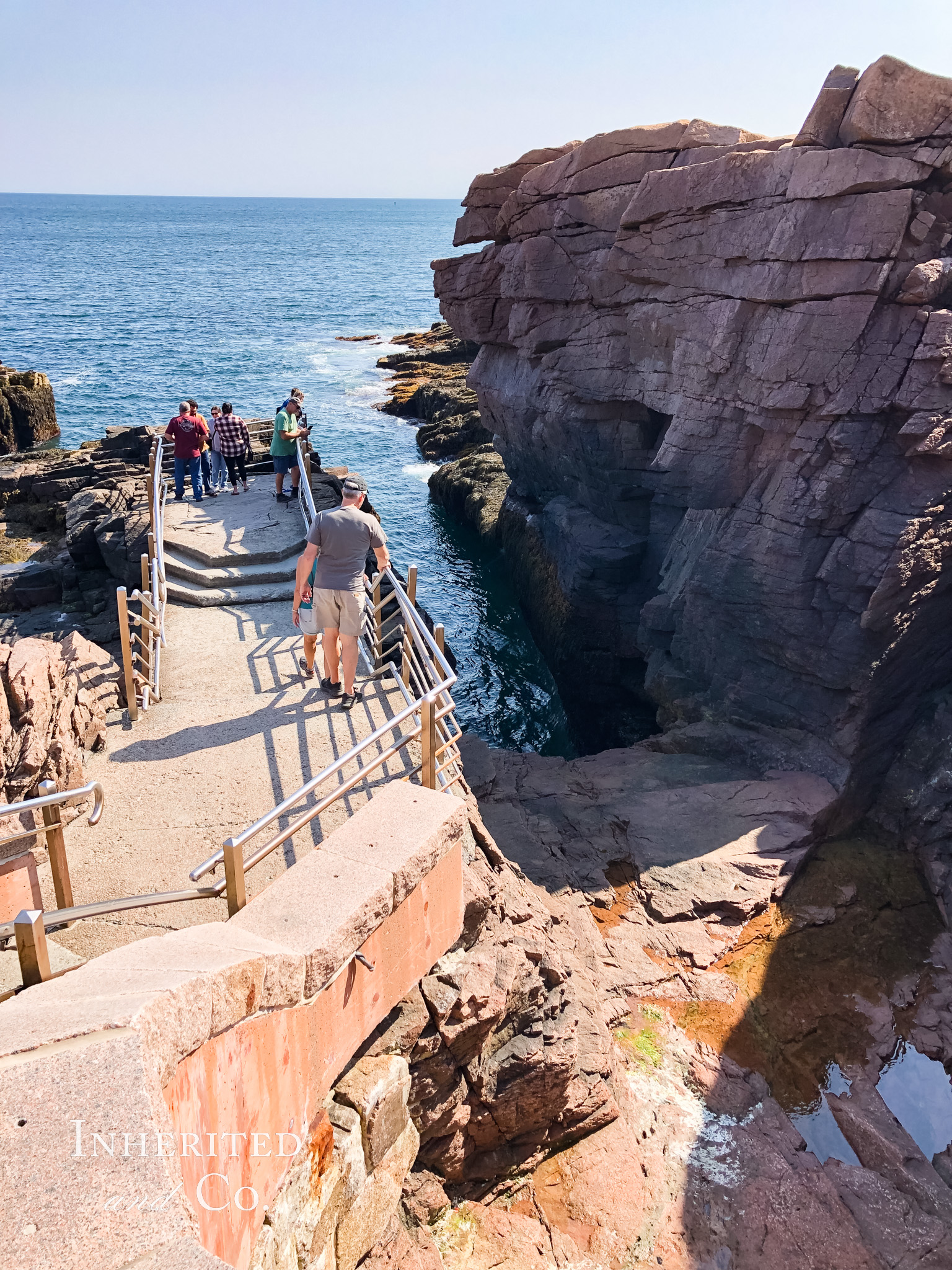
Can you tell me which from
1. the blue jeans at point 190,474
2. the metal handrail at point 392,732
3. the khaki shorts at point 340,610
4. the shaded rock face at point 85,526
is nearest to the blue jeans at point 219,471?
the blue jeans at point 190,474

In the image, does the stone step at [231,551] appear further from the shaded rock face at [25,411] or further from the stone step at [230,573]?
the shaded rock face at [25,411]

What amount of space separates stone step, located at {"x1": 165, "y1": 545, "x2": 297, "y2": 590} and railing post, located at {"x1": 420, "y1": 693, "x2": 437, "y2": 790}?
5926 mm

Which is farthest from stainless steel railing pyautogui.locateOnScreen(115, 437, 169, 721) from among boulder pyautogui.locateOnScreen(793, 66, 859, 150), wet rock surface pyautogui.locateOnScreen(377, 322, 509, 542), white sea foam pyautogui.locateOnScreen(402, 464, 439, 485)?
white sea foam pyautogui.locateOnScreen(402, 464, 439, 485)

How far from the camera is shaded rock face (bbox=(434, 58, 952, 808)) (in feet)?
43.4

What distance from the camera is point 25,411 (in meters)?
39.2

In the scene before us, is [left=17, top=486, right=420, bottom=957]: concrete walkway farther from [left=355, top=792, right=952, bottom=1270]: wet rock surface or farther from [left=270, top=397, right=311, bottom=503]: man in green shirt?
[left=270, top=397, right=311, bottom=503]: man in green shirt

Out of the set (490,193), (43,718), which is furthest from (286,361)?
(43,718)

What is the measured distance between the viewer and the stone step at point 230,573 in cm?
1227

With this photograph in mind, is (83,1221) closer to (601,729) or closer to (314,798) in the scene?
(314,798)

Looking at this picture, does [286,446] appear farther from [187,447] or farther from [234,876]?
[234,876]

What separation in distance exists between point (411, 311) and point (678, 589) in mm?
79394

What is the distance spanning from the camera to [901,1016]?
11570 millimetres

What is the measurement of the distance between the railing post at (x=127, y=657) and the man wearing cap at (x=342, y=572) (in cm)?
166

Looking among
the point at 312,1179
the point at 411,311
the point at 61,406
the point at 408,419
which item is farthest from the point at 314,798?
the point at 411,311
